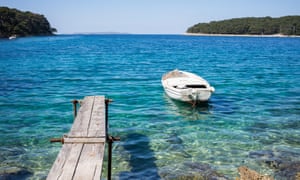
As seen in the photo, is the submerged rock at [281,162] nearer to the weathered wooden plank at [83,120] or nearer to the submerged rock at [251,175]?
the submerged rock at [251,175]

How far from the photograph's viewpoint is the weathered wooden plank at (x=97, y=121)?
5996 mm

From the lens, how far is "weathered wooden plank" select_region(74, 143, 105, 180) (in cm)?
440

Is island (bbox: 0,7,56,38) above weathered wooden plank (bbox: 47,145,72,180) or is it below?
above

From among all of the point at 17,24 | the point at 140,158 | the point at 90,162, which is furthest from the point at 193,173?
the point at 17,24

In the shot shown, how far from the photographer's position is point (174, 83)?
17.7 meters

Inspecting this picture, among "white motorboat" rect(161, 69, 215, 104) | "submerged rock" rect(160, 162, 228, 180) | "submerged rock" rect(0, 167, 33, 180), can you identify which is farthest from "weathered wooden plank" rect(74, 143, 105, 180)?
"white motorboat" rect(161, 69, 215, 104)

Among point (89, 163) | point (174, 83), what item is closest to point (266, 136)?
point (174, 83)

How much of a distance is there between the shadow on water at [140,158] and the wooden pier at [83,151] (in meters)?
2.17

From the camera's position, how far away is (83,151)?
17.0ft

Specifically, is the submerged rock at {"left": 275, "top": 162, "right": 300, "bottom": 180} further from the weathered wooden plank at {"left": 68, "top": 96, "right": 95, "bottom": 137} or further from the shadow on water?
the weathered wooden plank at {"left": 68, "top": 96, "right": 95, "bottom": 137}

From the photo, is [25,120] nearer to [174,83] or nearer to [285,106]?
[174,83]

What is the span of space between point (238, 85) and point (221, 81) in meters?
2.04

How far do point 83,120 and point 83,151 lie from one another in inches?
72.2

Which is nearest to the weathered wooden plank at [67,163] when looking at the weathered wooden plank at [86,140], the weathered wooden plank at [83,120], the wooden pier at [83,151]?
the wooden pier at [83,151]
